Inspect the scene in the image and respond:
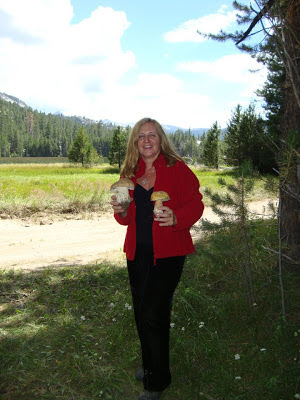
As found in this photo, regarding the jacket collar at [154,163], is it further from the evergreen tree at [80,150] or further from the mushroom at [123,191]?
the evergreen tree at [80,150]

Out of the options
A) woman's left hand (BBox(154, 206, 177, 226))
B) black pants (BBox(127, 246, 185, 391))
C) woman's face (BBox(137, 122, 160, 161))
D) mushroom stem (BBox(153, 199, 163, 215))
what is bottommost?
black pants (BBox(127, 246, 185, 391))

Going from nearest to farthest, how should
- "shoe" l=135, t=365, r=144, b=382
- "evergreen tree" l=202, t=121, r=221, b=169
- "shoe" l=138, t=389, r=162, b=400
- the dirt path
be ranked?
"shoe" l=138, t=389, r=162, b=400
"shoe" l=135, t=365, r=144, b=382
the dirt path
"evergreen tree" l=202, t=121, r=221, b=169

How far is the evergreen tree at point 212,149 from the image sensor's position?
45.5m

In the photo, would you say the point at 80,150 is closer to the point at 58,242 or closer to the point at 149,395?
the point at 58,242

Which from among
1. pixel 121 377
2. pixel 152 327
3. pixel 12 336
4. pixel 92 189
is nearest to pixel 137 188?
pixel 152 327

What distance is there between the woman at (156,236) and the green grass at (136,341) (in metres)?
0.55

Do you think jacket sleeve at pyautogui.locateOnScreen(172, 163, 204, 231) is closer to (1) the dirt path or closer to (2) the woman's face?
(2) the woman's face

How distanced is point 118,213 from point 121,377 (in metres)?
1.79

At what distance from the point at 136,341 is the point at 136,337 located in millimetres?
78

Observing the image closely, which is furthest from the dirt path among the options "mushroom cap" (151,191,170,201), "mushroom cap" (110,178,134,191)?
"mushroom cap" (151,191,170,201)

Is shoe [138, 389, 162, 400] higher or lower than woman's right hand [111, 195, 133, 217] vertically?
lower

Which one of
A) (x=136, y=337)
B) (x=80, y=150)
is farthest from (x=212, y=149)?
(x=136, y=337)

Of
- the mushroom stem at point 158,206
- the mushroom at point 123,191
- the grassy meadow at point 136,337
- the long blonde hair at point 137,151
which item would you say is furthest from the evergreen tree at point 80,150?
the mushroom stem at point 158,206

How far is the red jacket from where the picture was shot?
2682 millimetres
